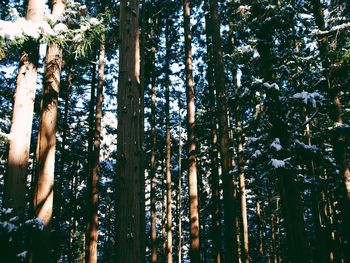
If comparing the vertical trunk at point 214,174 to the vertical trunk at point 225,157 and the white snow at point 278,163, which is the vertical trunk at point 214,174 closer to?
the vertical trunk at point 225,157

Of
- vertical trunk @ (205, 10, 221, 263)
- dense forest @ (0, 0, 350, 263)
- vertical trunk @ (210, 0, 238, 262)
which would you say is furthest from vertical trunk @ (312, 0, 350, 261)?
vertical trunk @ (205, 10, 221, 263)

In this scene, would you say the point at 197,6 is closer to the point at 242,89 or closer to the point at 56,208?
the point at 242,89

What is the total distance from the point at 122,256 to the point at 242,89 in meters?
9.20

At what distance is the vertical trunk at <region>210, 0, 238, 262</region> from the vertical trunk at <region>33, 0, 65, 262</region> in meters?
6.10

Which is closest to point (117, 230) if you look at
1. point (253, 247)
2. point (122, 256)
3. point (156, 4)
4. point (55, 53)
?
point (122, 256)

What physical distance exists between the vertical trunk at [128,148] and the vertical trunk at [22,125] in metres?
2.03

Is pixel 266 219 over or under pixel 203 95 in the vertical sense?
under

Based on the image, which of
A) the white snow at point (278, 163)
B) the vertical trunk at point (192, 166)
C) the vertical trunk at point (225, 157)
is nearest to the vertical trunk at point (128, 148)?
the vertical trunk at point (225, 157)

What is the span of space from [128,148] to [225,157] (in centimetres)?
648

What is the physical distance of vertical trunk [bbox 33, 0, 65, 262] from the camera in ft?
17.1

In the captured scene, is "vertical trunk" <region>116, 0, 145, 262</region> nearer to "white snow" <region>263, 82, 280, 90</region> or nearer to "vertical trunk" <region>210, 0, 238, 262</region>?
"vertical trunk" <region>210, 0, 238, 262</region>

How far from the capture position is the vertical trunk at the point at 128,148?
4.24 metres

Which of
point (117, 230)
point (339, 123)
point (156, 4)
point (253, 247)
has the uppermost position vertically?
point (156, 4)

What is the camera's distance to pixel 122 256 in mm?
4133
